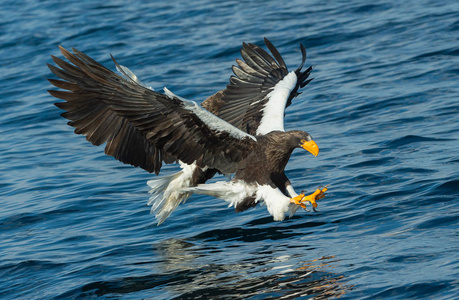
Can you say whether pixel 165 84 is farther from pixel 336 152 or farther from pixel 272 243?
pixel 272 243

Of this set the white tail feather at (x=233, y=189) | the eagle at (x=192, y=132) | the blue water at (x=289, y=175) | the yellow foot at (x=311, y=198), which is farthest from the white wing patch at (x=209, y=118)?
the blue water at (x=289, y=175)

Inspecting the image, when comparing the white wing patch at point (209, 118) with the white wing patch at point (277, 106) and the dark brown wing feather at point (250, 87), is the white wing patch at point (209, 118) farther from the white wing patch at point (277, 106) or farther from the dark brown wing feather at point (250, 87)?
the dark brown wing feather at point (250, 87)

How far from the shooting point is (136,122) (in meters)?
5.77

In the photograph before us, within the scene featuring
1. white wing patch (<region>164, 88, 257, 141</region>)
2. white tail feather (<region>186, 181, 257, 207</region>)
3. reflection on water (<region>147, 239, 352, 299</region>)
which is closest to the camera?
reflection on water (<region>147, 239, 352, 299</region>)

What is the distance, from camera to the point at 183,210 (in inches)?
294

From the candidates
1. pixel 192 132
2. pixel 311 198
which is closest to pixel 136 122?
pixel 192 132

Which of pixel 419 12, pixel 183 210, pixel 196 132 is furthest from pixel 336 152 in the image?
pixel 419 12

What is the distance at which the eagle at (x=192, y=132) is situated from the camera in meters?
5.71

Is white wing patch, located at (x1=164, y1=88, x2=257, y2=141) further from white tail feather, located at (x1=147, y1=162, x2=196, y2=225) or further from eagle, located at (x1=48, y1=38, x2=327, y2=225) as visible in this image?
white tail feather, located at (x1=147, y1=162, x2=196, y2=225)

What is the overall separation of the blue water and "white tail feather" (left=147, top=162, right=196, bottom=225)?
0.18m

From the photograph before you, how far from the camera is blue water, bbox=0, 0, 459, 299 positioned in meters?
5.48

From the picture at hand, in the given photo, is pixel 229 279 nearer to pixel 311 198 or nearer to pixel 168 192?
pixel 311 198

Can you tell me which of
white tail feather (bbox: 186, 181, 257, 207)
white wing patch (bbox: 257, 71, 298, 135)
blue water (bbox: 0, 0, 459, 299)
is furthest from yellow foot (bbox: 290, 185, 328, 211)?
white wing patch (bbox: 257, 71, 298, 135)

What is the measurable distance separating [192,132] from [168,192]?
45.9 inches
